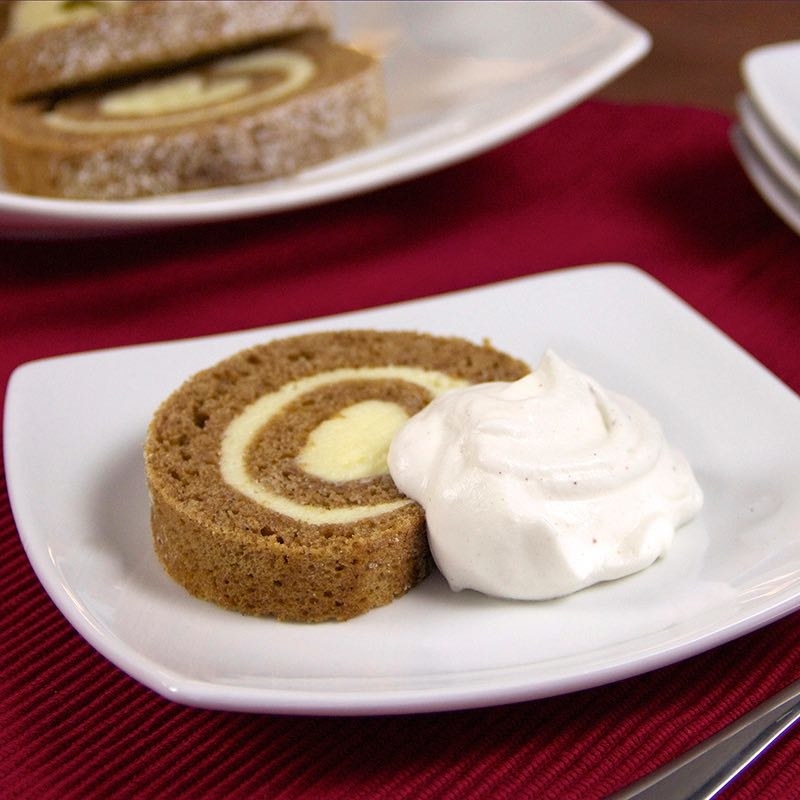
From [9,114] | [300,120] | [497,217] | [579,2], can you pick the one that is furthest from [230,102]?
Result: [579,2]

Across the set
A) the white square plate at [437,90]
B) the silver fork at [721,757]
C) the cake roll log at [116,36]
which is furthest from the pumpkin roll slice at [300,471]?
the cake roll log at [116,36]

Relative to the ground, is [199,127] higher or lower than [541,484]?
higher

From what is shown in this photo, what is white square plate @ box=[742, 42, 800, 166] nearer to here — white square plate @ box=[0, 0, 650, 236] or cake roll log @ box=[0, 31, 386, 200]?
white square plate @ box=[0, 0, 650, 236]

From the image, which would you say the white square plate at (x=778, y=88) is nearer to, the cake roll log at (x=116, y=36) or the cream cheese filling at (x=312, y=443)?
the cream cheese filling at (x=312, y=443)

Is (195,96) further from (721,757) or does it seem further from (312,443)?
(721,757)

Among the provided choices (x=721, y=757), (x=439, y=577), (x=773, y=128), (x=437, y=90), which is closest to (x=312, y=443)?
(x=439, y=577)

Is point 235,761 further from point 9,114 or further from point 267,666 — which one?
point 9,114
